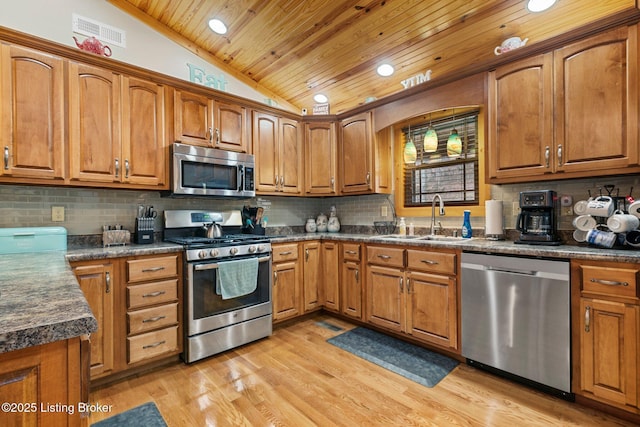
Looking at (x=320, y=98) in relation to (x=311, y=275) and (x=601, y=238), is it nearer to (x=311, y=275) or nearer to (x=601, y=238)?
(x=311, y=275)

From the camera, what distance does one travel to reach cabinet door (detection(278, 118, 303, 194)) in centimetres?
348

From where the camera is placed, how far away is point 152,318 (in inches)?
89.4

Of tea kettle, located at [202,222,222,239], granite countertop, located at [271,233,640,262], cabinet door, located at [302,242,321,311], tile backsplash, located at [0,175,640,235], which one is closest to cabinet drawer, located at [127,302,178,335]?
tea kettle, located at [202,222,222,239]

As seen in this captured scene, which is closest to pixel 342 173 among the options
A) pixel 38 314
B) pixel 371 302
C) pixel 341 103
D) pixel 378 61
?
pixel 341 103

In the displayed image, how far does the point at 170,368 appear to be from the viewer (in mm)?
2355

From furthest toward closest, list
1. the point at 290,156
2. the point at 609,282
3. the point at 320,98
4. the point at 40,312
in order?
the point at 320,98 < the point at 290,156 < the point at 609,282 < the point at 40,312

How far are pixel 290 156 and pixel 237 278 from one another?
5.11 feet

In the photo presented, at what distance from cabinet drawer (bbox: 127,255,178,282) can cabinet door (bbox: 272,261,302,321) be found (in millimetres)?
947

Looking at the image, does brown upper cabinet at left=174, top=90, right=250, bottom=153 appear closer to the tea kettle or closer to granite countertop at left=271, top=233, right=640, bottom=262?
the tea kettle

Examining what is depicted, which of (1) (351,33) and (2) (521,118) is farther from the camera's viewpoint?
(1) (351,33)

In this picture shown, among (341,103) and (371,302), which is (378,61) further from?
(371,302)

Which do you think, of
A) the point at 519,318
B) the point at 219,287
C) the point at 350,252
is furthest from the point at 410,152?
the point at 219,287

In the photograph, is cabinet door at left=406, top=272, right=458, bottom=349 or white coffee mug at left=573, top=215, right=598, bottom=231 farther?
cabinet door at left=406, top=272, right=458, bottom=349

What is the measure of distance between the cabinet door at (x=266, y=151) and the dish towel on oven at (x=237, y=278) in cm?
92
